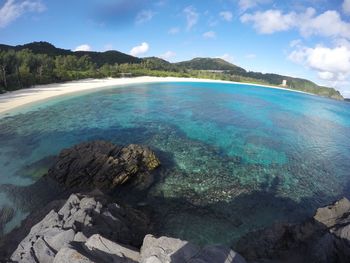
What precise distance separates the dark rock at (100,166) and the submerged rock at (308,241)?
20.8 ft

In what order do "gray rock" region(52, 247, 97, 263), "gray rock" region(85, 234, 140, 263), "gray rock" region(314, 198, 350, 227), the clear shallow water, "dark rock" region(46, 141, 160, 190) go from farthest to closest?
"dark rock" region(46, 141, 160, 190) → the clear shallow water → "gray rock" region(314, 198, 350, 227) → "gray rock" region(85, 234, 140, 263) → "gray rock" region(52, 247, 97, 263)

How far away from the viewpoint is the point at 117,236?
704cm

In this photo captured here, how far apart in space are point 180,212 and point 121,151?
5.24 meters

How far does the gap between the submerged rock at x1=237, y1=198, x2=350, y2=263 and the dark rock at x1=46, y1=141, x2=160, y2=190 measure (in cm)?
633

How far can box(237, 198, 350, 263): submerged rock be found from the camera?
6.63 m

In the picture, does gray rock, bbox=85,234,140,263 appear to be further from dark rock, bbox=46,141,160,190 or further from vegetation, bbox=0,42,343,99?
vegetation, bbox=0,42,343,99

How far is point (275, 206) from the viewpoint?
11.4 m

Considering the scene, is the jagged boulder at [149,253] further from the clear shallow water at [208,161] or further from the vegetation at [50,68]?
the vegetation at [50,68]

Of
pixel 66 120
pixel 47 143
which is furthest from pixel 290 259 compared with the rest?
pixel 66 120

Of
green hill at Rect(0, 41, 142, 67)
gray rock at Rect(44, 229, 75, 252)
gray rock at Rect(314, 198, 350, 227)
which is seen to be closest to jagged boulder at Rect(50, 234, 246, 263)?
gray rock at Rect(44, 229, 75, 252)

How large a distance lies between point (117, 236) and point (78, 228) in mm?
1156

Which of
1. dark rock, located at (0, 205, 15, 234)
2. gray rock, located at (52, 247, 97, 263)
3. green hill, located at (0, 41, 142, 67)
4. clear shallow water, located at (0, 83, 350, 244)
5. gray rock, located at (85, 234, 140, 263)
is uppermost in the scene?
green hill, located at (0, 41, 142, 67)

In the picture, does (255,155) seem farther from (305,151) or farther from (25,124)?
(25,124)

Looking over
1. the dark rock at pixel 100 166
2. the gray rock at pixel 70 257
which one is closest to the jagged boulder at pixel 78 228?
the gray rock at pixel 70 257
